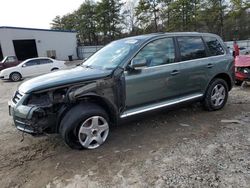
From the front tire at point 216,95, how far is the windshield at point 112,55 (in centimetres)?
204

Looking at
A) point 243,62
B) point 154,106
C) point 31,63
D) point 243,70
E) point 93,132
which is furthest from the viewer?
point 31,63

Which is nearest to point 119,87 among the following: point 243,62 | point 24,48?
point 243,62

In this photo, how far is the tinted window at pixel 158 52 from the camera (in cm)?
402

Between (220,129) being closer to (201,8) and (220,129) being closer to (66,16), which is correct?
(201,8)

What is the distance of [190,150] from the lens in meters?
3.49

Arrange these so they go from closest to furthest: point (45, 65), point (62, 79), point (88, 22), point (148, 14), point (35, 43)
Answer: point (62, 79) → point (45, 65) → point (35, 43) → point (148, 14) → point (88, 22)

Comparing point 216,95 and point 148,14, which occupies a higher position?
point 148,14

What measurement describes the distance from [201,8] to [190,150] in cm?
3775

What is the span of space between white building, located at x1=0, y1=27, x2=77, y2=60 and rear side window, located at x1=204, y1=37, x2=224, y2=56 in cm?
2488

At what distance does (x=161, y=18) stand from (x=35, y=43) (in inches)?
851

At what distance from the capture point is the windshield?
3916 mm

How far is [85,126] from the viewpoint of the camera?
3.50 meters

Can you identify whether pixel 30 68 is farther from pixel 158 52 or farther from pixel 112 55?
pixel 158 52

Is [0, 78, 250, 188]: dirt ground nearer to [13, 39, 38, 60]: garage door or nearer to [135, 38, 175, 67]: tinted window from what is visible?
[135, 38, 175, 67]: tinted window
